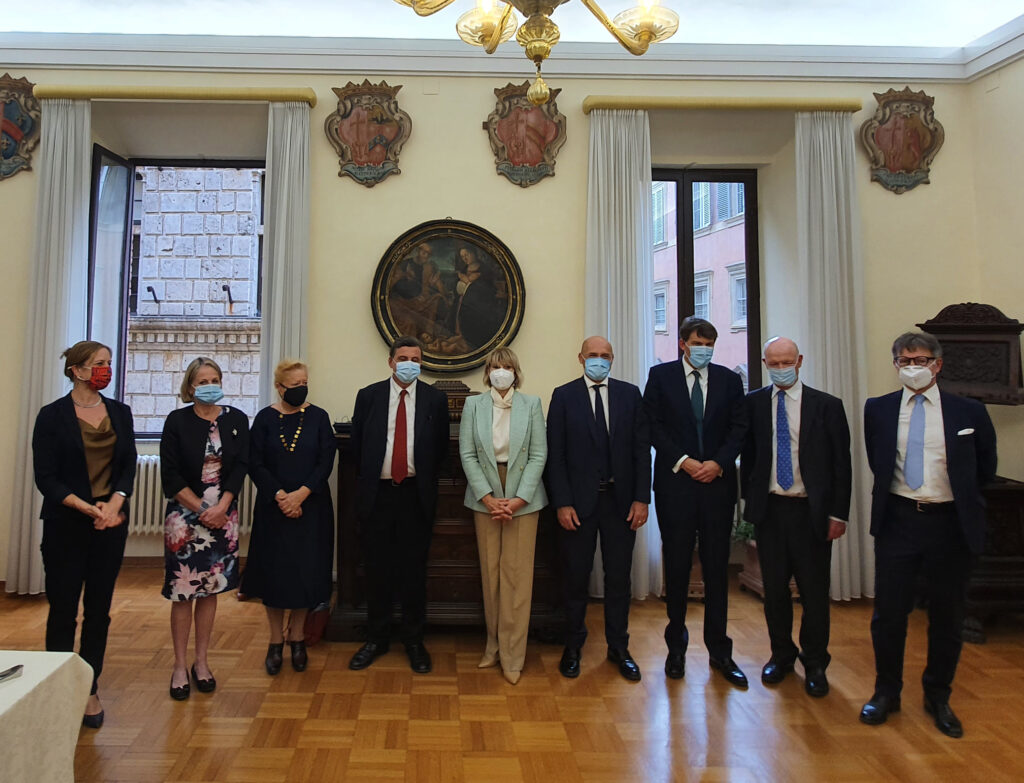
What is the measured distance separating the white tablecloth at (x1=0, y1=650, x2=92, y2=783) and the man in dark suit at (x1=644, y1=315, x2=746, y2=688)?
2.75 metres

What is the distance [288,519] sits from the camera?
3.76m

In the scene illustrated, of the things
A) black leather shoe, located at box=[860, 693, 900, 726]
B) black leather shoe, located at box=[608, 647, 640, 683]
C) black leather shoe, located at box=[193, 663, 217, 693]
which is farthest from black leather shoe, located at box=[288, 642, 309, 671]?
black leather shoe, located at box=[860, 693, 900, 726]

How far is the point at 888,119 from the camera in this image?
214 inches

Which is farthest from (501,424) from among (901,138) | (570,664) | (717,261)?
(901,138)

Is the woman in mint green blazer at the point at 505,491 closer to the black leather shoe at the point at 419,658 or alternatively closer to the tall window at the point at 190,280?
the black leather shoe at the point at 419,658

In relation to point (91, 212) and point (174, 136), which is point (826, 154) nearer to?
point (174, 136)

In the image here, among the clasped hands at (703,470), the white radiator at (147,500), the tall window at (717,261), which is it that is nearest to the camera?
the clasped hands at (703,470)

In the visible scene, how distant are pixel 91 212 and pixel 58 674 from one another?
179 inches

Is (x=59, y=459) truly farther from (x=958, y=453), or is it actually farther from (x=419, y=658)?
(x=958, y=453)

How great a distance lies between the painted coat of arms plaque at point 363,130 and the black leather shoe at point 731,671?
13.2 feet

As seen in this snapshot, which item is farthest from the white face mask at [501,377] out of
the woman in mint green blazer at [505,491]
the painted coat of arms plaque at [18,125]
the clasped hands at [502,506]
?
the painted coat of arms plaque at [18,125]

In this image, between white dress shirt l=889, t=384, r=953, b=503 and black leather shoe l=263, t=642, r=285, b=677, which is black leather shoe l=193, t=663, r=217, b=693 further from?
white dress shirt l=889, t=384, r=953, b=503

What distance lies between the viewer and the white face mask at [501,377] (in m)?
3.85

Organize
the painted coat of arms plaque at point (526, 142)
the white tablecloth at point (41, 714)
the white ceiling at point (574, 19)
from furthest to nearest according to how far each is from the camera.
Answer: the painted coat of arms plaque at point (526, 142) → the white ceiling at point (574, 19) → the white tablecloth at point (41, 714)
